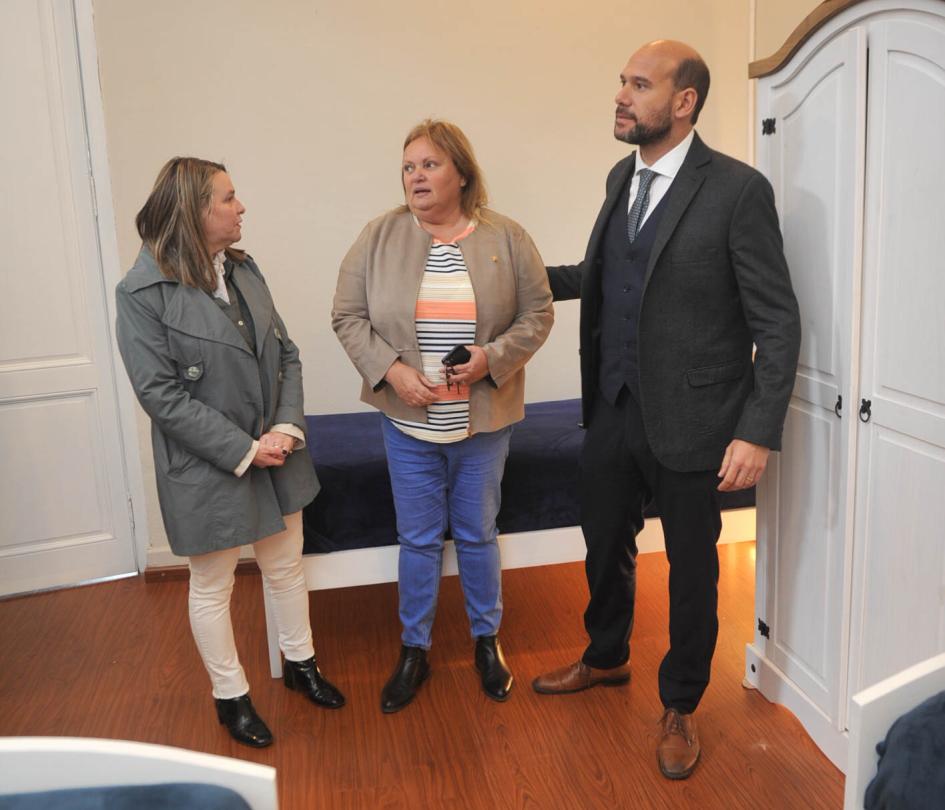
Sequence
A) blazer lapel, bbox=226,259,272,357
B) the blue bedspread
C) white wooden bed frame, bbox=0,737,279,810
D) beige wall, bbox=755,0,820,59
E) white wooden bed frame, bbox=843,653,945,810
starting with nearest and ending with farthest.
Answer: white wooden bed frame, bbox=0,737,279,810 → white wooden bed frame, bbox=843,653,945,810 → blazer lapel, bbox=226,259,272,357 → the blue bedspread → beige wall, bbox=755,0,820,59

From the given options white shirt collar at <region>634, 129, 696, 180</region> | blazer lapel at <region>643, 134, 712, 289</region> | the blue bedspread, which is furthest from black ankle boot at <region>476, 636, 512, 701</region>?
white shirt collar at <region>634, 129, 696, 180</region>

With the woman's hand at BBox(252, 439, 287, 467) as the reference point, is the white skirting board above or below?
below

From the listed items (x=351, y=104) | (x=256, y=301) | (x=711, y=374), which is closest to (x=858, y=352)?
(x=711, y=374)

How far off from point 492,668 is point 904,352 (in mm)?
1419

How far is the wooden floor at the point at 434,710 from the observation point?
225 centimetres

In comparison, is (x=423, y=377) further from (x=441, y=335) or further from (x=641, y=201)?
(x=641, y=201)

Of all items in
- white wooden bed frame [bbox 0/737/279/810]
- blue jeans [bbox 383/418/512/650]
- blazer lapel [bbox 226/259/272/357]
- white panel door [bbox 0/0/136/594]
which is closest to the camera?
white wooden bed frame [bbox 0/737/279/810]

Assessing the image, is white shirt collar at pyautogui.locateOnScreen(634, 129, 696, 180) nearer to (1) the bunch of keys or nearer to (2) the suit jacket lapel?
(2) the suit jacket lapel

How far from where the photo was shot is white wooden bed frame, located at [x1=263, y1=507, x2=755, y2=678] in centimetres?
278

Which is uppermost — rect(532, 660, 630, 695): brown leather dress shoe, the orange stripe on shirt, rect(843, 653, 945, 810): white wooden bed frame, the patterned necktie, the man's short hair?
the man's short hair

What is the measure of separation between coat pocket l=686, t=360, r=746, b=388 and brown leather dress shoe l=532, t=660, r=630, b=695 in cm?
97

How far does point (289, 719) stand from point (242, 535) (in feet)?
2.03

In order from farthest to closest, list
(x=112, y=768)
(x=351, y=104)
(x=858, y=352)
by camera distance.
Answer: (x=351, y=104) < (x=858, y=352) < (x=112, y=768)

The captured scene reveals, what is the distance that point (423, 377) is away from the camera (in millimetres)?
2434
